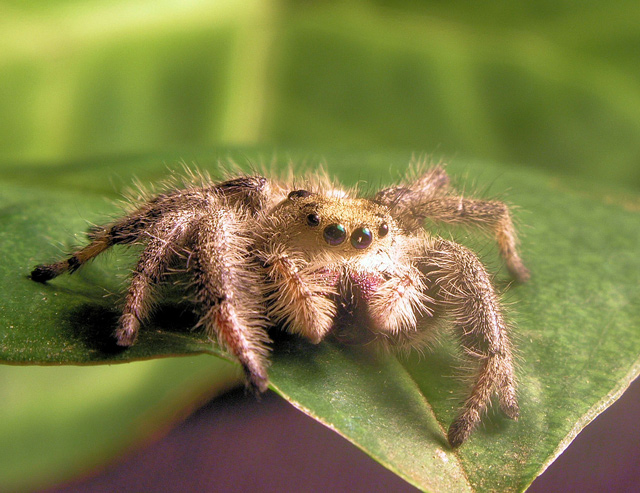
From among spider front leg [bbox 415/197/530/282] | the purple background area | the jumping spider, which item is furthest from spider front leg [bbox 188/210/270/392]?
the purple background area

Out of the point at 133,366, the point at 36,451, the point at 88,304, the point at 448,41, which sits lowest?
the point at 36,451

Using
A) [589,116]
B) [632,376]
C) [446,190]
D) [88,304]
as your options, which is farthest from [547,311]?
[589,116]

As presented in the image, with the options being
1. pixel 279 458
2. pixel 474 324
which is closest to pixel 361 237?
pixel 474 324

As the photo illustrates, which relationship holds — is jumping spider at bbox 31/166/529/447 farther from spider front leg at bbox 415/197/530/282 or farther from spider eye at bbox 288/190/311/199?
spider front leg at bbox 415/197/530/282

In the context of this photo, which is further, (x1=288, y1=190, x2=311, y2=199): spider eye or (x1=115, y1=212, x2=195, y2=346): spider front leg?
(x1=288, y1=190, x2=311, y2=199): spider eye

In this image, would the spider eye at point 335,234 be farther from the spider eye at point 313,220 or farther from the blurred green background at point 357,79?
the blurred green background at point 357,79

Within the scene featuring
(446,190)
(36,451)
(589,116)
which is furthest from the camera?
(589,116)

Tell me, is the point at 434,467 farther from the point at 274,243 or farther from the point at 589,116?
the point at 589,116

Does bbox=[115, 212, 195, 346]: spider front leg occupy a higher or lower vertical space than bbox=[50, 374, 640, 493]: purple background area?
higher
